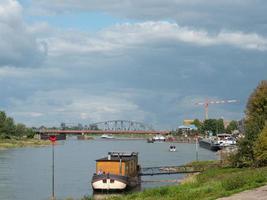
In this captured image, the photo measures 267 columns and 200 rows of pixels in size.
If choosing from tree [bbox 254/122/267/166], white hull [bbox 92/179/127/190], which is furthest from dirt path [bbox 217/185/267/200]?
white hull [bbox 92/179/127/190]

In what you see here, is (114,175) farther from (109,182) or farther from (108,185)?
(108,185)

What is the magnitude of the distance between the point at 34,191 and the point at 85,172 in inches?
1002

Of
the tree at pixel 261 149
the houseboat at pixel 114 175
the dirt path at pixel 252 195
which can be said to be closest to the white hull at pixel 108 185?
the houseboat at pixel 114 175

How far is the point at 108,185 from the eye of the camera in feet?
194

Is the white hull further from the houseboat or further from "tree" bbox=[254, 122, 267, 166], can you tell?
"tree" bbox=[254, 122, 267, 166]

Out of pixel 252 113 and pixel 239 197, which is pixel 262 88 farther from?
pixel 239 197

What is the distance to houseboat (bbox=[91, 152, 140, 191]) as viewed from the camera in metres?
59.0

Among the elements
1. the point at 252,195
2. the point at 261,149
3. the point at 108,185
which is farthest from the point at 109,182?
the point at 252,195

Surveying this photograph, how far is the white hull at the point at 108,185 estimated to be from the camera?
193 feet

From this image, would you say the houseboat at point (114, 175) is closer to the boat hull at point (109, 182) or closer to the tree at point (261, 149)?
the boat hull at point (109, 182)

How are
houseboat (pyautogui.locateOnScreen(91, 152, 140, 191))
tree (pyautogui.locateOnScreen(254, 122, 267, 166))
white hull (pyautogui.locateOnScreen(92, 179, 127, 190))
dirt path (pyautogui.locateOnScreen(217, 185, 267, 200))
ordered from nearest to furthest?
dirt path (pyautogui.locateOnScreen(217, 185, 267, 200))
tree (pyautogui.locateOnScreen(254, 122, 267, 166))
white hull (pyautogui.locateOnScreen(92, 179, 127, 190))
houseboat (pyautogui.locateOnScreen(91, 152, 140, 191))

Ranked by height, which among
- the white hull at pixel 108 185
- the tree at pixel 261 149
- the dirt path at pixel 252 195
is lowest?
the white hull at pixel 108 185

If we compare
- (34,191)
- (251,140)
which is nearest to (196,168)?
(251,140)

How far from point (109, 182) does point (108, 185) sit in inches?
13.7
